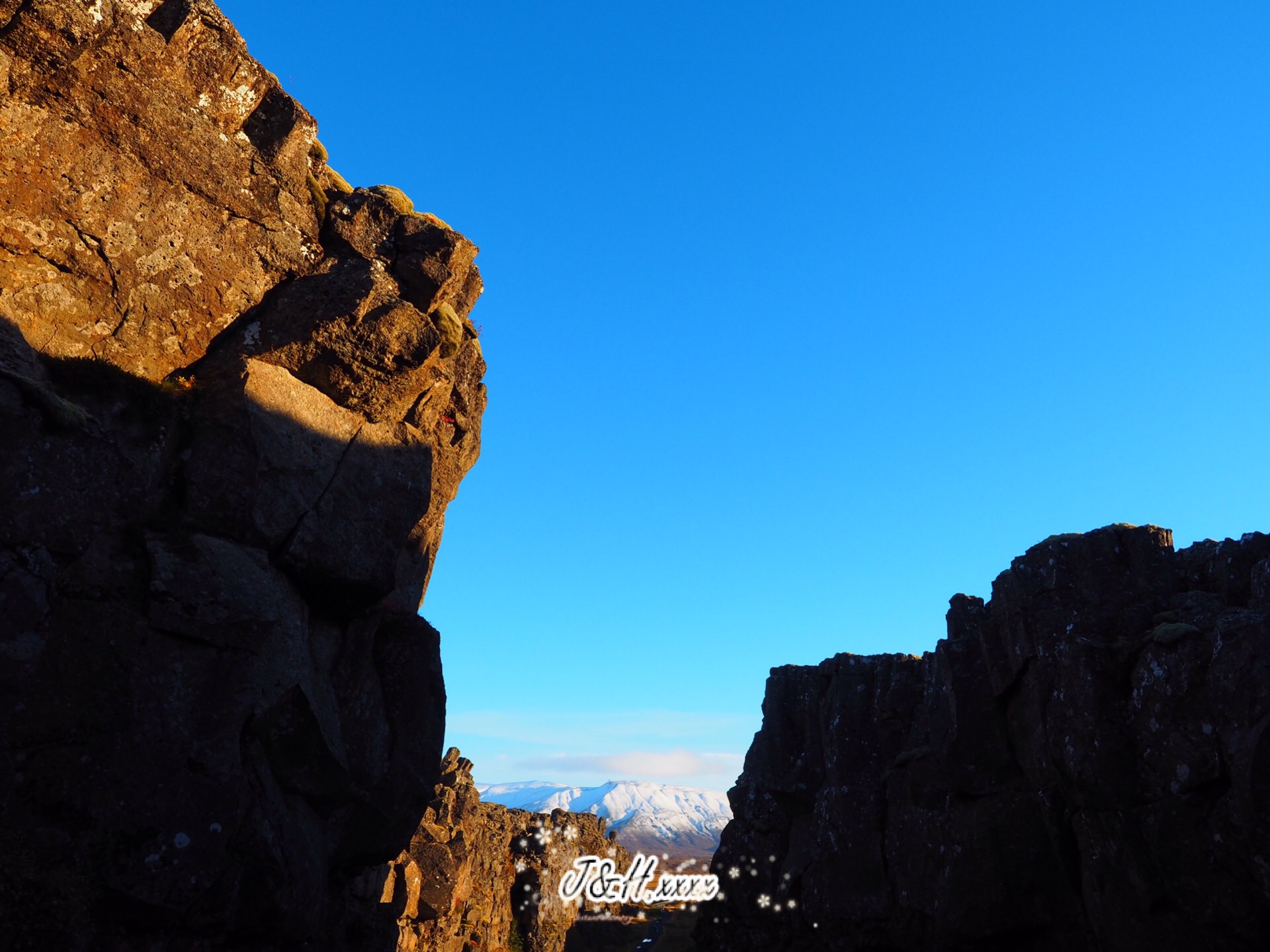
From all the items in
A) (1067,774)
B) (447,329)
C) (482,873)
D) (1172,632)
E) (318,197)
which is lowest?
(482,873)

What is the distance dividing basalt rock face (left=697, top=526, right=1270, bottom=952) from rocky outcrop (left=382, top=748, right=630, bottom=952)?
75.6ft

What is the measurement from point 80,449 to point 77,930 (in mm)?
9309

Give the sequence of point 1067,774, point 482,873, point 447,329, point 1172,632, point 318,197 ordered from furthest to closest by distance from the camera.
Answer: point 482,873 → point 447,329 → point 1067,774 → point 318,197 → point 1172,632

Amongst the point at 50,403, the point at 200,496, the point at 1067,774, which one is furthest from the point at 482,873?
the point at 50,403

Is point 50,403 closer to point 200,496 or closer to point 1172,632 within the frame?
point 200,496

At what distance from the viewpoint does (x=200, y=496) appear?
1967 centimetres

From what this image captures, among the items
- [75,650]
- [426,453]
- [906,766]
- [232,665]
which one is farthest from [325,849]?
[906,766]

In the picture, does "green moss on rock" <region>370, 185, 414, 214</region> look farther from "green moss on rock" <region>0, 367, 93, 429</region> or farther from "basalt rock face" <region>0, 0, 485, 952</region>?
"green moss on rock" <region>0, 367, 93, 429</region>

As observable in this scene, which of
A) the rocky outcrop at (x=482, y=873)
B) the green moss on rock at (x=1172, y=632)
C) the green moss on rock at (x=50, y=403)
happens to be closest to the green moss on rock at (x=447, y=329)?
the green moss on rock at (x=50, y=403)

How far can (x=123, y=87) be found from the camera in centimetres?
2020

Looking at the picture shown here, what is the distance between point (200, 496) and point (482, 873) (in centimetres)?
5064

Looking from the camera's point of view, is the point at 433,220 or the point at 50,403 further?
the point at 433,220

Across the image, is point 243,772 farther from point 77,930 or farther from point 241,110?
point 241,110

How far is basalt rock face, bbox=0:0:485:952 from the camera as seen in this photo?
51.3ft
